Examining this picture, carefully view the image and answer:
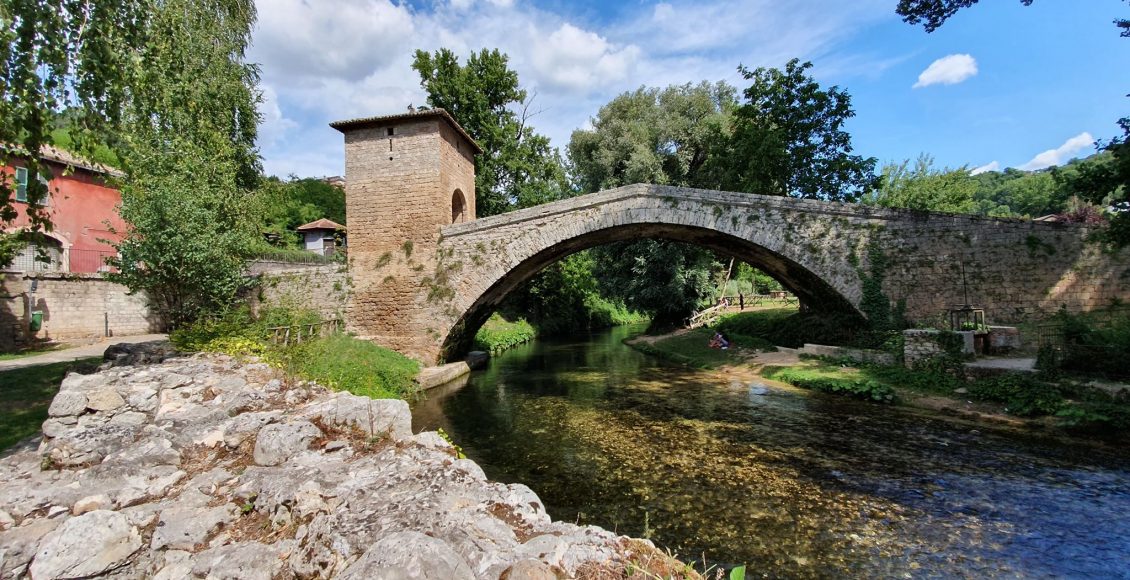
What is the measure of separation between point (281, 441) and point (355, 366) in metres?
7.40

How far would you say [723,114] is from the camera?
24.6 metres

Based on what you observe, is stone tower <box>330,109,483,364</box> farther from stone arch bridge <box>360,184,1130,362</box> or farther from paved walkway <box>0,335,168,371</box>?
paved walkway <box>0,335,168,371</box>

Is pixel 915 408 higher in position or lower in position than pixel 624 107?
lower

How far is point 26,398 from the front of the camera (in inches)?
294

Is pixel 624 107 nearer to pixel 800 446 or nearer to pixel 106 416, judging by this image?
pixel 800 446

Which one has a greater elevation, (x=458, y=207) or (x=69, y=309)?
(x=458, y=207)

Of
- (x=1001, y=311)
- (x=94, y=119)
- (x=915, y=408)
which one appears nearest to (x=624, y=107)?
(x=1001, y=311)

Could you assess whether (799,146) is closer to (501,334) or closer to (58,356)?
(501,334)

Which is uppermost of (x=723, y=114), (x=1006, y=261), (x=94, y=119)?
(x=723, y=114)

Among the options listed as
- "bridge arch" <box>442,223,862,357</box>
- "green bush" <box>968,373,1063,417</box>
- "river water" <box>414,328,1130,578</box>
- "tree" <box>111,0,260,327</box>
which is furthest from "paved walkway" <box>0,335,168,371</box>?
"green bush" <box>968,373,1063,417</box>

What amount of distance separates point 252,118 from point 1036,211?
221 feet

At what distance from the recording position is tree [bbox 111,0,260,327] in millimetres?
11266

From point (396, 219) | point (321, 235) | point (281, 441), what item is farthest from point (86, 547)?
point (321, 235)

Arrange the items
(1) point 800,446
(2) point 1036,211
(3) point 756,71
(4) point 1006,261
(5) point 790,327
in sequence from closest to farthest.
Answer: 1. (1) point 800,446
2. (4) point 1006,261
3. (5) point 790,327
4. (3) point 756,71
5. (2) point 1036,211
